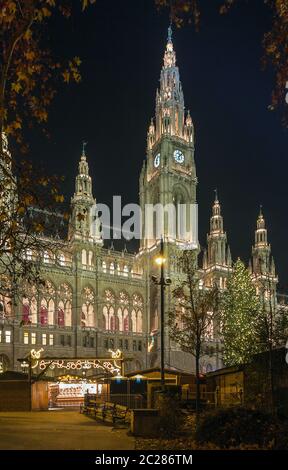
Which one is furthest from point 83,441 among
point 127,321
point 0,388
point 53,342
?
point 127,321

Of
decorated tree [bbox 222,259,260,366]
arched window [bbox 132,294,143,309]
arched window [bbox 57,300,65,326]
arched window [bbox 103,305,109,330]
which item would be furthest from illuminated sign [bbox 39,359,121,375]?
arched window [bbox 132,294,143,309]

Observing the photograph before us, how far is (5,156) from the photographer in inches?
591

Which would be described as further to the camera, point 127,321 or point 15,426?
point 127,321

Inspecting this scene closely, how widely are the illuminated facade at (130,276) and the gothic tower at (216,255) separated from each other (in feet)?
0.61

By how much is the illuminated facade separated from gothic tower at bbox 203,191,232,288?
19cm

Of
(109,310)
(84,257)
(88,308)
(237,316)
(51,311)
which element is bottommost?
(237,316)

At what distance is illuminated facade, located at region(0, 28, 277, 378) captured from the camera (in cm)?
8475

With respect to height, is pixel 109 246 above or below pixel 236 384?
above

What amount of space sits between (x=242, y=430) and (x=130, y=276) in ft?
269

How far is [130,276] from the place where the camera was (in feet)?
318

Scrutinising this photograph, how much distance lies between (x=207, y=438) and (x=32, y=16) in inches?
454

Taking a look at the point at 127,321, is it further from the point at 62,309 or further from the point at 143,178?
the point at 143,178

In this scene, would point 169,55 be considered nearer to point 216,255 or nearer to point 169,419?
point 216,255

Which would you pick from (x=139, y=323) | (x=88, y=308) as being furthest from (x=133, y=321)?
(x=88, y=308)
